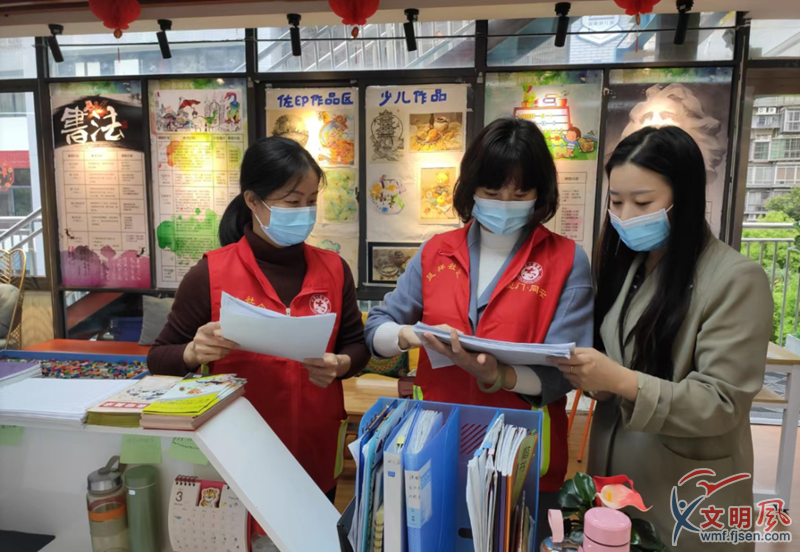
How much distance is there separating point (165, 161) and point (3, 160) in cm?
160

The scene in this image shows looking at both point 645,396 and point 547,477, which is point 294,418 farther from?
point 645,396

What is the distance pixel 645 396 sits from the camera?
3.65 ft

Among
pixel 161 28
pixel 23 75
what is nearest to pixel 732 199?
pixel 161 28

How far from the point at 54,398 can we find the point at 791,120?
4.59 meters

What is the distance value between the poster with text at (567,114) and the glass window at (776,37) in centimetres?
106

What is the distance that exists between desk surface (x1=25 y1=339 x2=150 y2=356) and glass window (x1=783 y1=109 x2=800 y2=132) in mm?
4944

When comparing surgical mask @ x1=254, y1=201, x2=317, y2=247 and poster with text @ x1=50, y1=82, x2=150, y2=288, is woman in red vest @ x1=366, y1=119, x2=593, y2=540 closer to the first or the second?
surgical mask @ x1=254, y1=201, x2=317, y2=247

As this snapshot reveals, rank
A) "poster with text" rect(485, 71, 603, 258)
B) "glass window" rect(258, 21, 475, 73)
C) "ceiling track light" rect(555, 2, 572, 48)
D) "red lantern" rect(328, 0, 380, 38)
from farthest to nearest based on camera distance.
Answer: "glass window" rect(258, 21, 475, 73) < "poster with text" rect(485, 71, 603, 258) < "ceiling track light" rect(555, 2, 572, 48) < "red lantern" rect(328, 0, 380, 38)

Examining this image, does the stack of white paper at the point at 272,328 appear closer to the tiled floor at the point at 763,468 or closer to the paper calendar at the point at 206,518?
the paper calendar at the point at 206,518

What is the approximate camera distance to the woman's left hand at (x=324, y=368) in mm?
1343

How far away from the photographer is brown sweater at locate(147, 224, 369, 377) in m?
1.40

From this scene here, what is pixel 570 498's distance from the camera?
2.97 feet

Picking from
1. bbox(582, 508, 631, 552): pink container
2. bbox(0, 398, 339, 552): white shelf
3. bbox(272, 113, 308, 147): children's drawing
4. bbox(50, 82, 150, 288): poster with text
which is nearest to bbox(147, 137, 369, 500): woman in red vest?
bbox(0, 398, 339, 552): white shelf

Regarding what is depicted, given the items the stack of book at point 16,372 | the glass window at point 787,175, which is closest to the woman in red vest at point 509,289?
the stack of book at point 16,372
